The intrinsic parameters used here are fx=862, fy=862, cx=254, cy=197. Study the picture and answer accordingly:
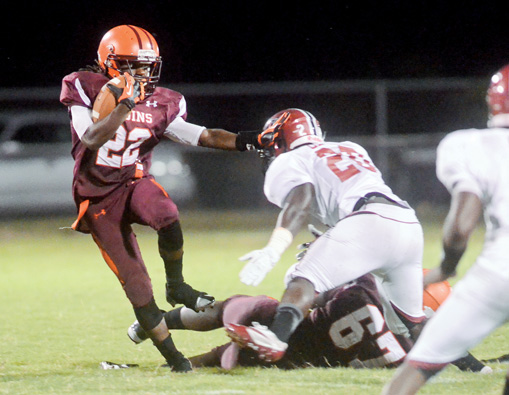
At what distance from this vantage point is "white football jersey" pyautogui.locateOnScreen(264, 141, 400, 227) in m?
4.22

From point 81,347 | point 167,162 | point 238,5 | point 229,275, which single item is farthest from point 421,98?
point 81,347

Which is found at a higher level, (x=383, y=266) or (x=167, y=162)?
(x=383, y=266)

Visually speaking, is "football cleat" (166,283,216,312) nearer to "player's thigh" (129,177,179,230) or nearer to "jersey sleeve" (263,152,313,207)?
"player's thigh" (129,177,179,230)

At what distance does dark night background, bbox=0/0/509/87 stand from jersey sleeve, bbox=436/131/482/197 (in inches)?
555

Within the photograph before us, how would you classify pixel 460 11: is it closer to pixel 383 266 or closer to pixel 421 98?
pixel 421 98

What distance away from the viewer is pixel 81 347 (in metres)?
5.44

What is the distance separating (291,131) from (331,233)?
815 millimetres

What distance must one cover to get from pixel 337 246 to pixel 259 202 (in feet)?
32.4

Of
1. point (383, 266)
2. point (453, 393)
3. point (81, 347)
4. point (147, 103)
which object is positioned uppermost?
point (147, 103)

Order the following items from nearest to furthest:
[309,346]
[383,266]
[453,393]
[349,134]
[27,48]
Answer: [453,393] → [383,266] → [309,346] → [349,134] → [27,48]

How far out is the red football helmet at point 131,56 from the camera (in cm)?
479

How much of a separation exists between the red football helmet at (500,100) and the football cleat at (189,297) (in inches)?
81.8

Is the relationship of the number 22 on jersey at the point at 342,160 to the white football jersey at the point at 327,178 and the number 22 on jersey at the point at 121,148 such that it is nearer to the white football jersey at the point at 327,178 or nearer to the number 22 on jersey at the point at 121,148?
the white football jersey at the point at 327,178

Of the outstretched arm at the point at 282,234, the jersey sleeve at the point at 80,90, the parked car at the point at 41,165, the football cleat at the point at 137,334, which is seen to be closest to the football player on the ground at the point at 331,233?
Result: the outstretched arm at the point at 282,234
